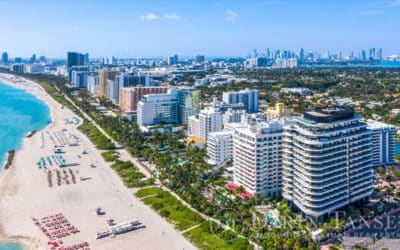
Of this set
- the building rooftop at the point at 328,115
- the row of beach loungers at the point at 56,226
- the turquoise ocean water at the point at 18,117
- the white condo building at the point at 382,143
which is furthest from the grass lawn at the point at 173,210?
the turquoise ocean water at the point at 18,117

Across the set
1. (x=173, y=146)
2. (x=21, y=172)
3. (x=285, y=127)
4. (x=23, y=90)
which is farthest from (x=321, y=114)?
(x=23, y=90)

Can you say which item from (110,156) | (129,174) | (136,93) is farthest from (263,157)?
(136,93)

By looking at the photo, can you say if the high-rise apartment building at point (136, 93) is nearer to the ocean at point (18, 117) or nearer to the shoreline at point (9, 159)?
the ocean at point (18, 117)

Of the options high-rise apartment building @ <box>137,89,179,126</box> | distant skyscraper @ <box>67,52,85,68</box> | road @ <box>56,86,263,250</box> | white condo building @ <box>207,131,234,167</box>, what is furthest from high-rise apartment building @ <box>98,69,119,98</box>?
distant skyscraper @ <box>67,52,85,68</box>

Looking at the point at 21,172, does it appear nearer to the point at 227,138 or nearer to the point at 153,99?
the point at 227,138

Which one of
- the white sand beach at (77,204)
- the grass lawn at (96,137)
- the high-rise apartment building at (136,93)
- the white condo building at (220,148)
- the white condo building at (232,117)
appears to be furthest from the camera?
the high-rise apartment building at (136,93)

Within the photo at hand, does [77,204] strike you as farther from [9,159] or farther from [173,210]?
[9,159]
